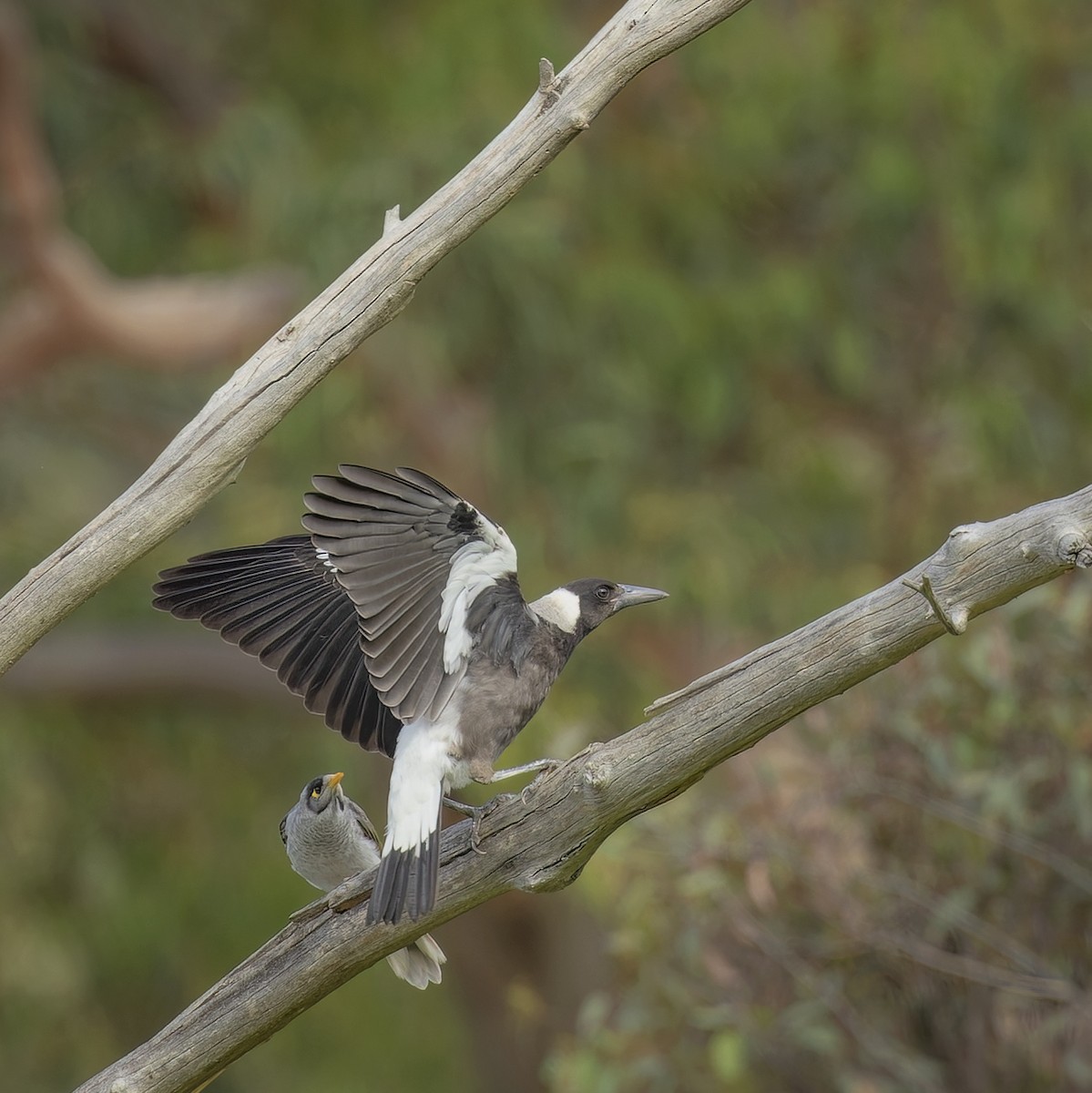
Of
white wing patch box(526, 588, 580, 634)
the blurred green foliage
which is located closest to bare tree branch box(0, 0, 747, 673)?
white wing patch box(526, 588, 580, 634)

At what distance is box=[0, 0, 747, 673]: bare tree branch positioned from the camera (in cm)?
309

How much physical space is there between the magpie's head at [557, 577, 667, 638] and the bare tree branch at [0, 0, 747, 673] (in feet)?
4.01

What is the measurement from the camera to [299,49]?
10.6m

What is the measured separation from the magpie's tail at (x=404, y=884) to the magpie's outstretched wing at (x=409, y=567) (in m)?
0.36

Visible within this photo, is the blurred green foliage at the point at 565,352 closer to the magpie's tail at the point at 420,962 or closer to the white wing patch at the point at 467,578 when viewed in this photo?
the magpie's tail at the point at 420,962

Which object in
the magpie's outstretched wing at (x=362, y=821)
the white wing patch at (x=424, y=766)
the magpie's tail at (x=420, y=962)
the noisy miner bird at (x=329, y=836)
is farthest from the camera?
the magpie's outstretched wing at (x=362, y=821)

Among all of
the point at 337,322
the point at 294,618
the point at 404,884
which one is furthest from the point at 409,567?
the point at 404,884

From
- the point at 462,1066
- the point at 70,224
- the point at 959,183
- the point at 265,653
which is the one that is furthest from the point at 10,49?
the point at 462,1066

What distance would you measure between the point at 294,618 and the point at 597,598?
828mm

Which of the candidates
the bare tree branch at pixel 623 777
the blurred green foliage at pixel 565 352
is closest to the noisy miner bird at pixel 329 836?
the bare tree branch at pixel 623 777

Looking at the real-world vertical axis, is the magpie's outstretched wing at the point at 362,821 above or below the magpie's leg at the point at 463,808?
above

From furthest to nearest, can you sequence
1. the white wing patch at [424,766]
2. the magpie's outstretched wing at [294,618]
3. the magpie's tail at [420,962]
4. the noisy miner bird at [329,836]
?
the noisy miner bird at [329,836]
the magpie's tail at [420,962]
the magpie's outstretched wing at [294,618]
the white wing patch at [424,766]

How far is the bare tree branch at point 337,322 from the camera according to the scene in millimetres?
3094

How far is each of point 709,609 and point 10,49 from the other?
4.61m
